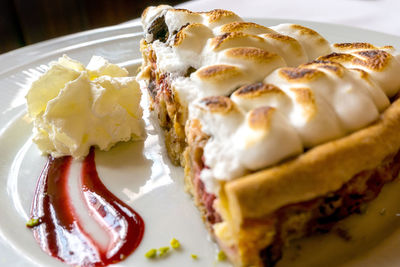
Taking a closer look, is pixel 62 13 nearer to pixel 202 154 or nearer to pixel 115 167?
pixel 115 167

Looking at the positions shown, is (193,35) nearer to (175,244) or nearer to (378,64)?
(378,64)

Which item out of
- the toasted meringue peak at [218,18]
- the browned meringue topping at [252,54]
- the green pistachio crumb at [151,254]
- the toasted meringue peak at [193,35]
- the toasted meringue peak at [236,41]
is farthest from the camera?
the toasted meringue peak at [218,18]

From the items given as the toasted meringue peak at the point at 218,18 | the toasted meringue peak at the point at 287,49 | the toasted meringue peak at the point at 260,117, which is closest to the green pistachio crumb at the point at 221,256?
the toasted meringue peak at the point at 260,117

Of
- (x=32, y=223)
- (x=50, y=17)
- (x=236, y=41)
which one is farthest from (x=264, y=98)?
(x=50, y=17)

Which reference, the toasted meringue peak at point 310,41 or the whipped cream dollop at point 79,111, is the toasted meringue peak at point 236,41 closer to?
the toasted meringue peak at point 310,41

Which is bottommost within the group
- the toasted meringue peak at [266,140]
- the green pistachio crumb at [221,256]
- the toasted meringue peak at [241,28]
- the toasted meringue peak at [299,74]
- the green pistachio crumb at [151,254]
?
the green pistachio crumb at [151,254]

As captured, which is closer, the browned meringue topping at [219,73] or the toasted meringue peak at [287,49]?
the browned meringue topping at [219,73]

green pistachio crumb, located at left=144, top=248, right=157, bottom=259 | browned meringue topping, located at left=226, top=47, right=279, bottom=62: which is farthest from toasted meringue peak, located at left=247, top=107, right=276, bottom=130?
green pistachio crumb, located at left=144, top=248, right=157, bottom=259
